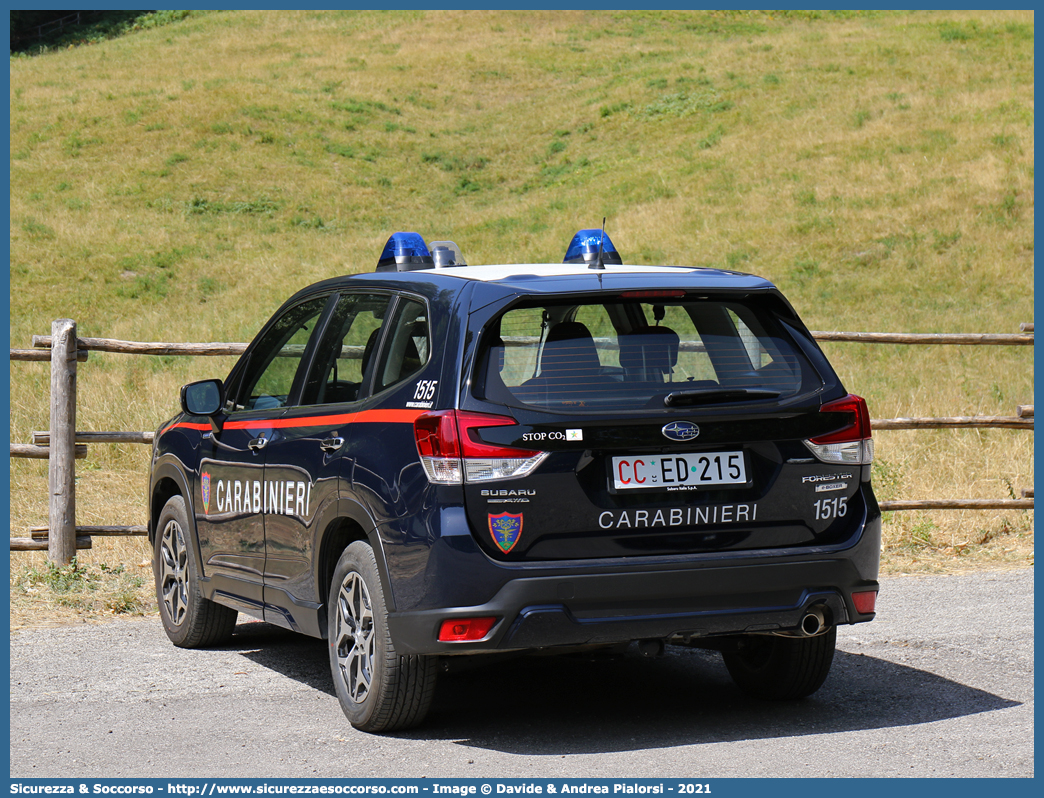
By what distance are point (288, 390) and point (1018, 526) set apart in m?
6.15

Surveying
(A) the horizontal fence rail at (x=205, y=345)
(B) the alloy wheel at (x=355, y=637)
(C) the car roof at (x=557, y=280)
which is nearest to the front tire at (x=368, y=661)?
(B) the alloy wheel at (x=355, y=637)

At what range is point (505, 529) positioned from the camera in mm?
4301

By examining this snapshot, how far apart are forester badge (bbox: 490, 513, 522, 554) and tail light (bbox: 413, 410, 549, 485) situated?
0.44ft

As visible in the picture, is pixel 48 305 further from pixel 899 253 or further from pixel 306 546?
pixel 306 546

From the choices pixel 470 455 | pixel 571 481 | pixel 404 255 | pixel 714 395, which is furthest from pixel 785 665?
→ pixel 404 255

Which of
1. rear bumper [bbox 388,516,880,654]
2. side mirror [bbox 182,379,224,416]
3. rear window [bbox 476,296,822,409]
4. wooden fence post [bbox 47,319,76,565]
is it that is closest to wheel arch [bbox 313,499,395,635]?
rear bumper [bbox 388,516,880,654]

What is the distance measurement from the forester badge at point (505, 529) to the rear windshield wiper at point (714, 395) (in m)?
0.70

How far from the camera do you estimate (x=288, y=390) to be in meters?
5.70

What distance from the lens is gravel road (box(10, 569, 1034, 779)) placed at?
4.42 metres

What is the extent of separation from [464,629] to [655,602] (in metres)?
0.68

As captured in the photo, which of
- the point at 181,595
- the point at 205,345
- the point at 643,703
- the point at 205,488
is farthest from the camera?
the point at 205,345

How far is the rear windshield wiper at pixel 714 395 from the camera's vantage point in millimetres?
4500

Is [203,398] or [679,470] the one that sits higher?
[203,398]

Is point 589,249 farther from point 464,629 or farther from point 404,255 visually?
point 464,629
